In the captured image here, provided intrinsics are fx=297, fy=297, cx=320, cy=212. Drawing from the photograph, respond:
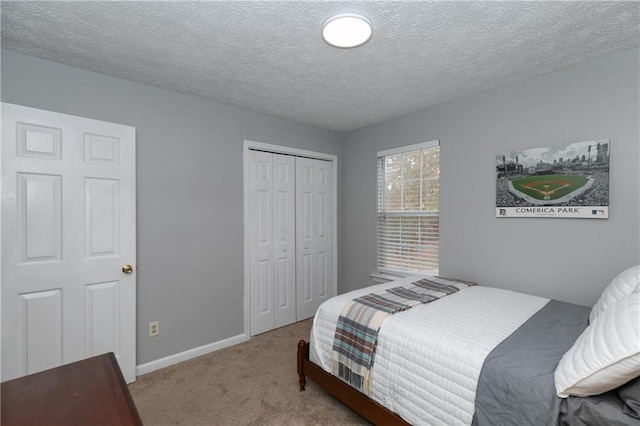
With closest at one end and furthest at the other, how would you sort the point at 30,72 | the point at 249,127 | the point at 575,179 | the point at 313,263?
the point at 30,72 < the point at 575,179 < the point at 249,127 < the point at 313,263

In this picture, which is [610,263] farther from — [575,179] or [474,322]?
[474,322]

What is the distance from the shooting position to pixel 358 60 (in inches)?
83.3

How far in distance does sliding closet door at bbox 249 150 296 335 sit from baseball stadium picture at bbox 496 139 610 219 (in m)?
2.18

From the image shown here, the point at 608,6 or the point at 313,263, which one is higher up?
the point at 608,6

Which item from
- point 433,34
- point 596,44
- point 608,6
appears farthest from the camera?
point 596,44

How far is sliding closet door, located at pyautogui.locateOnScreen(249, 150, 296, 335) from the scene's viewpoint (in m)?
3.27

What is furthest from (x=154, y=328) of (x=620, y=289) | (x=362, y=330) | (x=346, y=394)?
(x=620, y=289)

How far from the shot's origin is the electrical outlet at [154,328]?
2.58 m

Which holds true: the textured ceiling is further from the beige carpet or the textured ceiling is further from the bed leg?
the beige carpet

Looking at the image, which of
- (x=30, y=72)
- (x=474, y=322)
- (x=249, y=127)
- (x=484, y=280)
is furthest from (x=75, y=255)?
(x=484, y=280)

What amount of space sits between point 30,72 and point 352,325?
2850 mm

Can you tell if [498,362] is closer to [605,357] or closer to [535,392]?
[535,392]

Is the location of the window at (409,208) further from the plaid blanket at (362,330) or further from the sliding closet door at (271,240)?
the sliding closet door at (271,240)

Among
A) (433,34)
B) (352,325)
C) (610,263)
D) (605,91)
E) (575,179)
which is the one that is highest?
(433,34)
